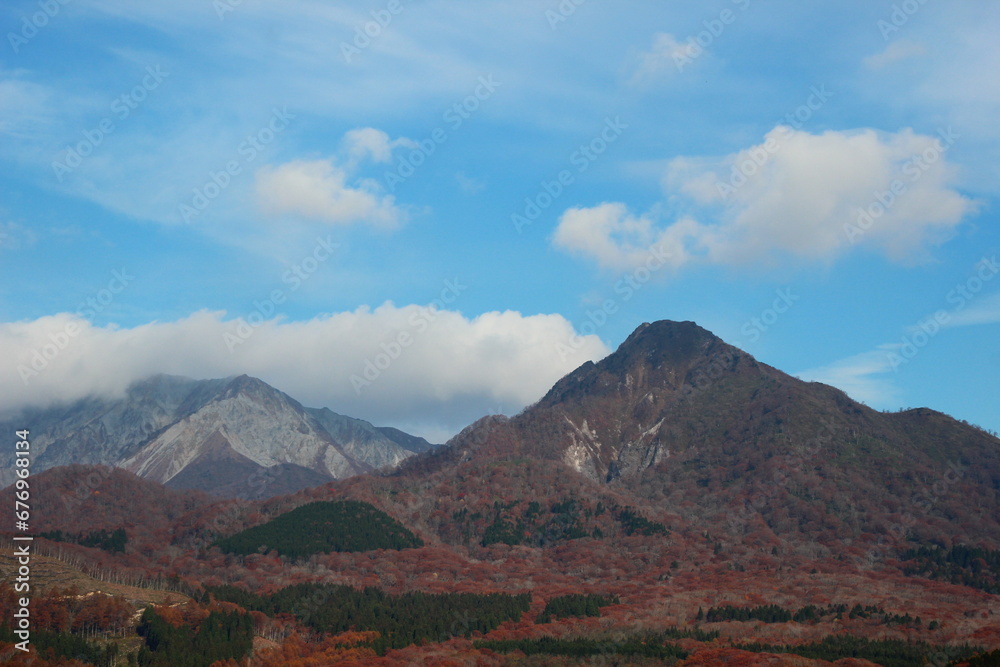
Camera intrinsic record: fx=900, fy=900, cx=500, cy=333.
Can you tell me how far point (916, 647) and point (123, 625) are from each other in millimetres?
Result: 173910

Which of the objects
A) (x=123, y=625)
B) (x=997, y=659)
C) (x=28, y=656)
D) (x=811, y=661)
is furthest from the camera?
(x=123, y=625)

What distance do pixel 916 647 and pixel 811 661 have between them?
30.6 meters

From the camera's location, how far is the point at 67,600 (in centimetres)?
19775

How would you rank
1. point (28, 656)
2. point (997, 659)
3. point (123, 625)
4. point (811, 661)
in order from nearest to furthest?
point (997, 659) → point (28, 656) → point (811, 661) → point (123, 625)

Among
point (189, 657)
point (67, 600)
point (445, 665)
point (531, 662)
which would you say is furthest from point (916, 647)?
point (67, 600)

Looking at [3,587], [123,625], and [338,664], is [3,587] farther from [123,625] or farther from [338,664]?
[338,664]

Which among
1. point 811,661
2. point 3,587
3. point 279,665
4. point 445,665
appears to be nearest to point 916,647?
point 811,661

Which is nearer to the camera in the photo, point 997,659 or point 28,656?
point 997,659

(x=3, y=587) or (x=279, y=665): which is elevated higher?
(x=3, y=587)

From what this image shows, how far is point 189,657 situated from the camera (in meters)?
186

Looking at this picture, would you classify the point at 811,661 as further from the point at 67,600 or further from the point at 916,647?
the point at 67,600

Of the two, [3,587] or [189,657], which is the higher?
[3,587]

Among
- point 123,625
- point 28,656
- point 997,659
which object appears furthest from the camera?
point 123,625

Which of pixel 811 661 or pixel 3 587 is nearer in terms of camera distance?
pixel 811 661
